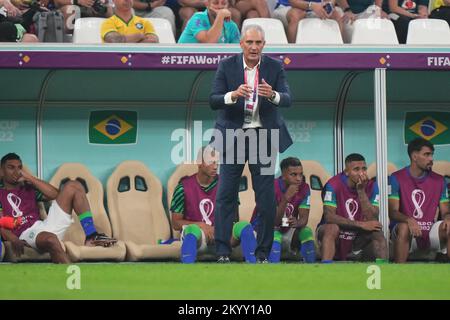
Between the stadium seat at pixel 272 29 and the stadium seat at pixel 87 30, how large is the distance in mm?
1469

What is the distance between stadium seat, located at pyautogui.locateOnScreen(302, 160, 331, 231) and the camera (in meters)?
12.0

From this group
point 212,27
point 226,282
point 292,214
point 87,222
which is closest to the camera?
point 226,282

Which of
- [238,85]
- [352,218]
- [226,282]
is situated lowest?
[226,282]

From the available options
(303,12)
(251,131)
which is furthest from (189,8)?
(251,131)

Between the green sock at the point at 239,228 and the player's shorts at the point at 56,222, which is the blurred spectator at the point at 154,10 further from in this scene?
the green sock at the point at 239,228

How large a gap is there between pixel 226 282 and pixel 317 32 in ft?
15.3

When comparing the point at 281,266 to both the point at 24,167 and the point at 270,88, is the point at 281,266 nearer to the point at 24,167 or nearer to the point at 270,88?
the point at 270,88

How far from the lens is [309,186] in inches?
467

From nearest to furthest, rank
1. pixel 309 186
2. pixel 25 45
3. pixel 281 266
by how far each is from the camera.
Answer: pixel 281 266 → pixel 25 45 → pixel 309 186

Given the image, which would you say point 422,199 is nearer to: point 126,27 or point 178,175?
point 178,175

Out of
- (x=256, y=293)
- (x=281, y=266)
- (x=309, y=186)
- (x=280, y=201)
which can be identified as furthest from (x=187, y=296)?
(x=309, y=186)

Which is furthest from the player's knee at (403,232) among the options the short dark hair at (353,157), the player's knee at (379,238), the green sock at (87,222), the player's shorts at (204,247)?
the green sock at (87,222)

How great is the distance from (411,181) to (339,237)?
93 cm

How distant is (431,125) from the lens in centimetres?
1259
